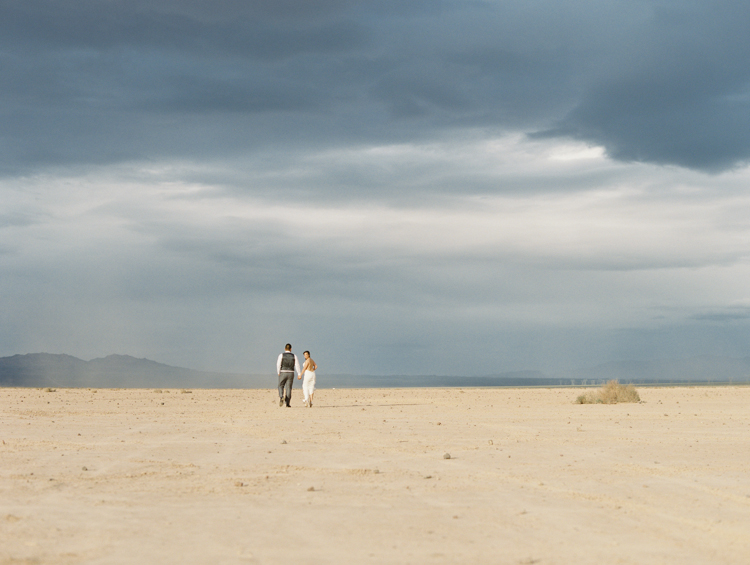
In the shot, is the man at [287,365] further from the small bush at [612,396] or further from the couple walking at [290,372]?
the small bush at [612,396]

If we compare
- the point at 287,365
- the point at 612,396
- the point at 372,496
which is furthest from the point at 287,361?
the point at 372,496

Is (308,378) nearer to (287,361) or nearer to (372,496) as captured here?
(287,361)

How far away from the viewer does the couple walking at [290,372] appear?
97.2 ft

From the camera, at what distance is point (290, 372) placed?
97.4 feet

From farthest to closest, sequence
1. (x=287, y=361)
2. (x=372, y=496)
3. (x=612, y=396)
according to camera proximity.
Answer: (x=612, y=396), (x=287, y=361), (x=372, y=496)

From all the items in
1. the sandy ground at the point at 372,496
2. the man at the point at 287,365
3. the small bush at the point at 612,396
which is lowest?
the sandy ground at the point at 372,496

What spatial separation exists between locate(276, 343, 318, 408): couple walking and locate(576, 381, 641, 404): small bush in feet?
43.7

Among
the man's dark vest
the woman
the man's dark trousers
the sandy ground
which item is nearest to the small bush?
the woman

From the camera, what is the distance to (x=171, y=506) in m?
9.27

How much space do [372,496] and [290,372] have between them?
19947 mm

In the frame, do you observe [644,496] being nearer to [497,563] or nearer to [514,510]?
[514,510]

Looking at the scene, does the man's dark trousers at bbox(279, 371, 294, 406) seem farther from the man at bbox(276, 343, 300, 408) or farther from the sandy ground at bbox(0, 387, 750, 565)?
the sandy ground at bbox(0, 387, 750, 565)

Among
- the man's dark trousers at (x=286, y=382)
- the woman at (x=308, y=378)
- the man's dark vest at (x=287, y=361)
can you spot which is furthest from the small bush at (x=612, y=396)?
the man's dark vest at (x=287, y=361)

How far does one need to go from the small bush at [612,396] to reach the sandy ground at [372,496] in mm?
16038
